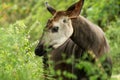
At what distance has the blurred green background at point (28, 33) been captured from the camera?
325 inches

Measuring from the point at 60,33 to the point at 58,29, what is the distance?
0.23ft

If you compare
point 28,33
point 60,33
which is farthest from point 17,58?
point 60,33

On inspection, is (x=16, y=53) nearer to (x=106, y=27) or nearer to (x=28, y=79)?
(x=28, y=79)

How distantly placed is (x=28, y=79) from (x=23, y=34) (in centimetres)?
170

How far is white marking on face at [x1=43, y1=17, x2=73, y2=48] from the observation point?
914cm

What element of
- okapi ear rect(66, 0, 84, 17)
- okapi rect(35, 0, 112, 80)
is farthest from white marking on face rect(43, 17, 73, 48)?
okapi ear rect(66, 0, 84, 17)

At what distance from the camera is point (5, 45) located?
849 cm

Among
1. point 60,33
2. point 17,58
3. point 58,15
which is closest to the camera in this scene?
point 17,58

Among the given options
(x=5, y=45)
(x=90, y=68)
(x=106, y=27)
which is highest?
(x=106, y=27)

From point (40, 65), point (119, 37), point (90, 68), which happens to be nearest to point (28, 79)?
point (90, 68)

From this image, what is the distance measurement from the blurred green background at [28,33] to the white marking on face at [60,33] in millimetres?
324

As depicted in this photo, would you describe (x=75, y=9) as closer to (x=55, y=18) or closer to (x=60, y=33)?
(x=55, y=18)

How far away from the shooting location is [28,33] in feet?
30.6

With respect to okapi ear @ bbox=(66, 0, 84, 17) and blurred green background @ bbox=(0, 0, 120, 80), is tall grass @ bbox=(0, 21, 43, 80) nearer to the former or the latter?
blurred green background @ bbox=(0, 0, 120, 80)
